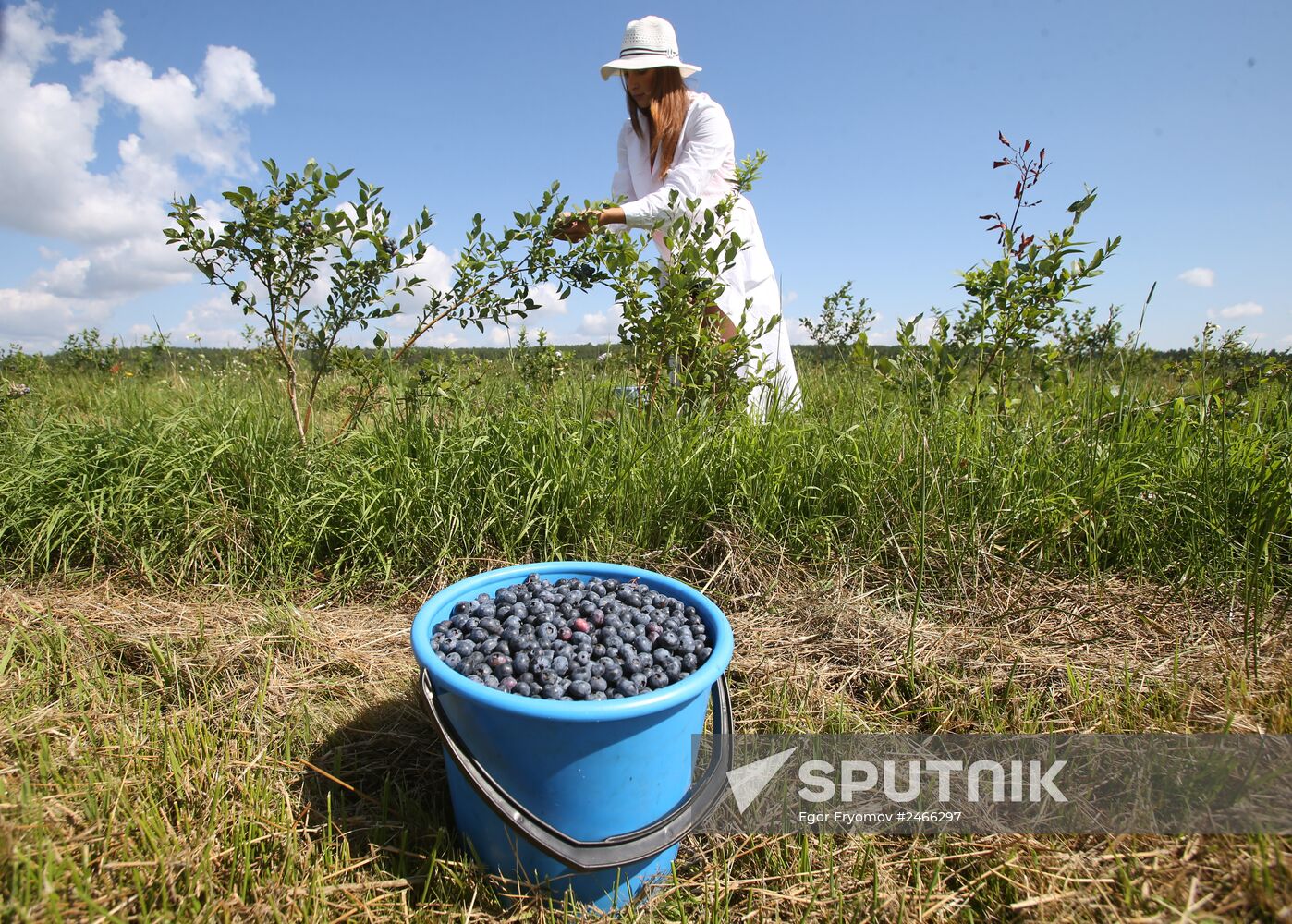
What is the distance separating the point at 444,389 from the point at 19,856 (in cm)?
195

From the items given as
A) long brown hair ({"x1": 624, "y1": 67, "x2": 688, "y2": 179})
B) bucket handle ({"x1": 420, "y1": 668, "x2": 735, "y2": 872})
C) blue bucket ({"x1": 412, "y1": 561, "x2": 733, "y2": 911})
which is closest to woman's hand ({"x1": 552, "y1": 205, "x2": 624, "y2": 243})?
long brown hair ({"x1": 624, "y1": 67, "x2": 688, "y2": 179})

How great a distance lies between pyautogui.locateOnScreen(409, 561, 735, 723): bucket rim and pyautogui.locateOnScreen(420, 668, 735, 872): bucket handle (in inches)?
3.7

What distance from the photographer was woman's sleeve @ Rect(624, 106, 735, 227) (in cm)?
297

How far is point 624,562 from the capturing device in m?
2.37

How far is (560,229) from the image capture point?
2.81 m

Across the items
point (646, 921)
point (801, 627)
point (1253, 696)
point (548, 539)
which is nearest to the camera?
point (646, 921)

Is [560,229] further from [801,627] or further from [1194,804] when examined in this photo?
[1194,804]

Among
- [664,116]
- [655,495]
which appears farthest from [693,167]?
[655,495]

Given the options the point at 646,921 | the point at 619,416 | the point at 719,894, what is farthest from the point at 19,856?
the point at 619,416

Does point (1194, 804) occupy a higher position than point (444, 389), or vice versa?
point (444, 389)

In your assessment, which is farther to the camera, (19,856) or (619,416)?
(619,416)

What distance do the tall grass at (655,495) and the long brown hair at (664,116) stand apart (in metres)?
1.45

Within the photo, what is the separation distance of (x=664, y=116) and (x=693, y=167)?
0.36 meters

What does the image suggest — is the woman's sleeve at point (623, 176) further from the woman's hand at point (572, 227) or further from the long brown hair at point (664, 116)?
the woman's hand at point (572, 227)
